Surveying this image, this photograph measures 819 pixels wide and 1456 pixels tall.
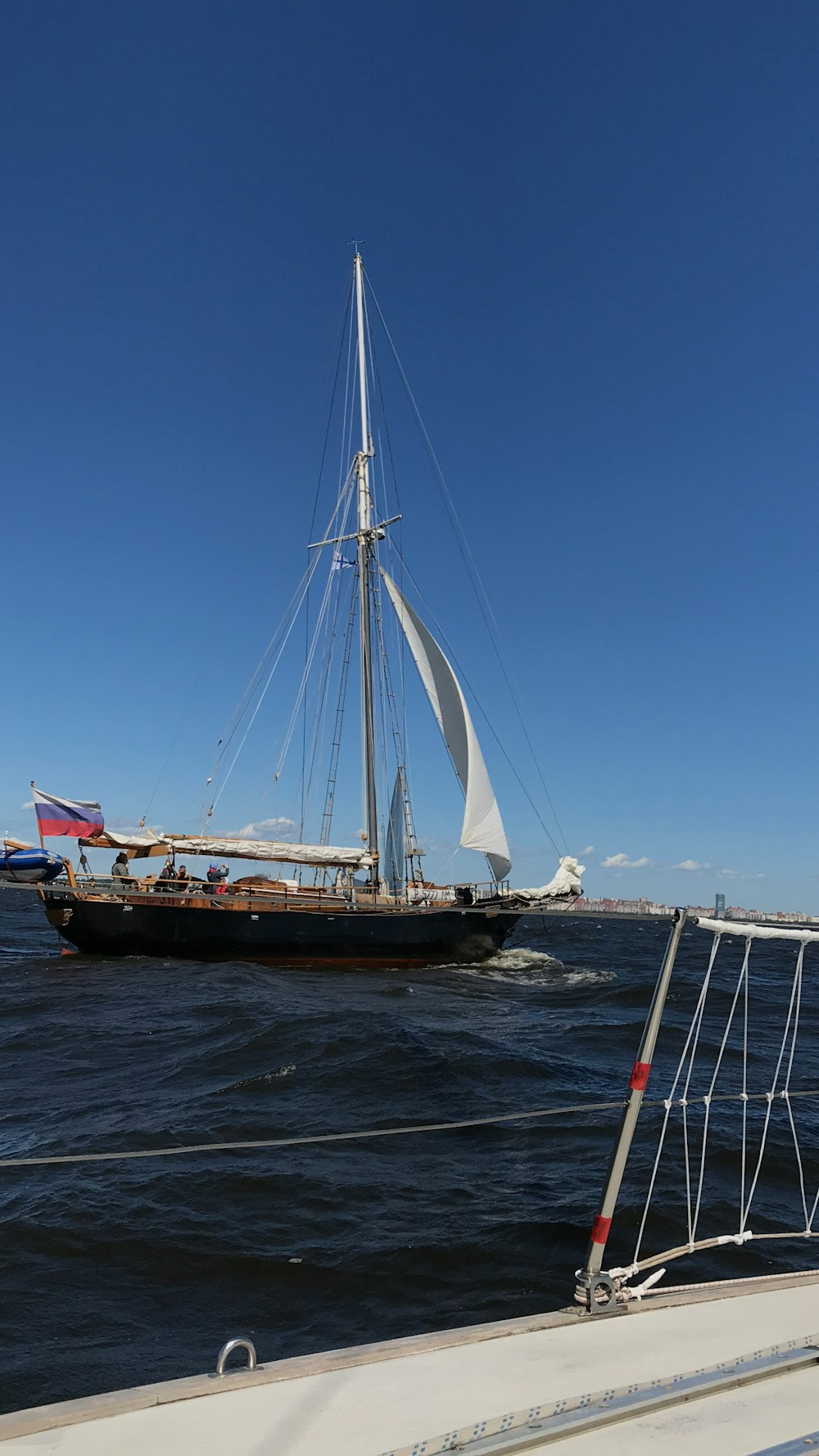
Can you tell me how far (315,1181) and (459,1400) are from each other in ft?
15.3

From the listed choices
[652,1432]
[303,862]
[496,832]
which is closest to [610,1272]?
[652,1432]

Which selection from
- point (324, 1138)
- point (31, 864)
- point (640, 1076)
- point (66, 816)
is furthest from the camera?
point (66, 816)

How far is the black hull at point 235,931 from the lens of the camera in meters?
24.0

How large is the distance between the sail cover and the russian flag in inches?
487

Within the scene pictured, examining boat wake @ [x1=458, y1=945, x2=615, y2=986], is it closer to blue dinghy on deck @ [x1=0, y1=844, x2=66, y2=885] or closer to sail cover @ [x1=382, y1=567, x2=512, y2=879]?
sail cover @ [x1=382, y1=567, x2=512, y2=879]

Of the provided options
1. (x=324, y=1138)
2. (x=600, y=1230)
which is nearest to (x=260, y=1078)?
(x=324, y=1138)

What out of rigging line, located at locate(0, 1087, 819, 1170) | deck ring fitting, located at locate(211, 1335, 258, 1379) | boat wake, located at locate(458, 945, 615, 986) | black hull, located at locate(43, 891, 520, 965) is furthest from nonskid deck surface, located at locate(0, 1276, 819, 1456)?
black hull, located at locate(43, 891, 520, 965)

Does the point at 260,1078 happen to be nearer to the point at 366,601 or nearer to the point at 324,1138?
the point at 324,1138

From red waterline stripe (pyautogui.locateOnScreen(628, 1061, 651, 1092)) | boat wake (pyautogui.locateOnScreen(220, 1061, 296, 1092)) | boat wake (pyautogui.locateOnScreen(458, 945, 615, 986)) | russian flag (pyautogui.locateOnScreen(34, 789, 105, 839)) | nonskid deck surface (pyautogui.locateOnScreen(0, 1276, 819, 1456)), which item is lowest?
boat wake (pyautogui.locateOnScreen(458, 945, 615, 986))

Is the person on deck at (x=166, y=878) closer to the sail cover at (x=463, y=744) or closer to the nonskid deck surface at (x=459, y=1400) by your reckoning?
the sail cover at (x=463, y=744)

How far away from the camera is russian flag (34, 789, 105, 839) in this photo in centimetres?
2273

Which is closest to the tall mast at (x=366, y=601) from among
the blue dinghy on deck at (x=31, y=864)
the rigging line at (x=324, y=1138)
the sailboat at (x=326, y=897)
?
the sailboat at (x=326, y=897)

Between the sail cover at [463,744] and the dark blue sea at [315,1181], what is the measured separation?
1399cm

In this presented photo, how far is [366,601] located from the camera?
33.9 m
